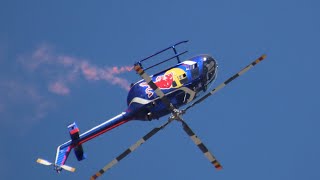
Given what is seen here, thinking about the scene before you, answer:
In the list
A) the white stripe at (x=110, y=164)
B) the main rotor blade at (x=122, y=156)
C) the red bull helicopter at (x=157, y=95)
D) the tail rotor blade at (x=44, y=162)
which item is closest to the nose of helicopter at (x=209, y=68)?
the red bull helicopter at (x=157, y=95)

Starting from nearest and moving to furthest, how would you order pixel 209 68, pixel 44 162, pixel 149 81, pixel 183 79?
pixel 149 81 → pixel 183 79 → pixel 209 68 → pixel 44 162

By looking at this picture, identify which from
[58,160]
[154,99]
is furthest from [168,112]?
[58,160]

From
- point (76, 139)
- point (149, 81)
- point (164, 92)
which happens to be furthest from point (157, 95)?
point (76, 139)

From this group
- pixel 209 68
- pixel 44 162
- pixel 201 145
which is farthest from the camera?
pixel 44 162

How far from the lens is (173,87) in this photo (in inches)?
2226

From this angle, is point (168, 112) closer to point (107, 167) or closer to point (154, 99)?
point (154, 99)

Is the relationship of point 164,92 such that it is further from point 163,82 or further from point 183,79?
point 183,79

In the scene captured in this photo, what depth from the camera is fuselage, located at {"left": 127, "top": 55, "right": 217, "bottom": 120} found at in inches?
2216

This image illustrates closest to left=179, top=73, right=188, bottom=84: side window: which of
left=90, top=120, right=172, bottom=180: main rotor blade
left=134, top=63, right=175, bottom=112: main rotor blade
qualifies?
left=134, top=63, right=175, bottom=112: main rotor blade

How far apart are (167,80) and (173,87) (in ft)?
2.76

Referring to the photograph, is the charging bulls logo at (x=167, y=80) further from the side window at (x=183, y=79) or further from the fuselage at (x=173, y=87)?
the side window at (x=183, y=79)

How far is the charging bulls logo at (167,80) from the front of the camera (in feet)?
186

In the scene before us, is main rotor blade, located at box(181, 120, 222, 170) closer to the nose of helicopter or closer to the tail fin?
the nose of helicopter

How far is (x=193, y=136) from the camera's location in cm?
5088
